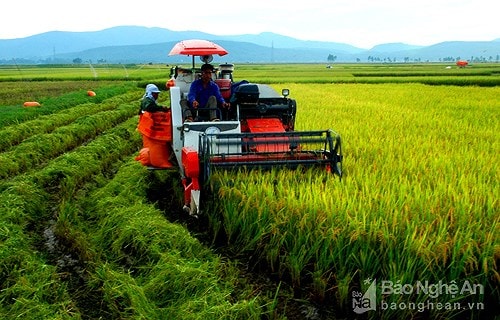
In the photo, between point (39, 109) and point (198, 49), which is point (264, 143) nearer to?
point (198, 49)

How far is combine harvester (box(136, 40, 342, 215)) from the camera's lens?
5.45 meters

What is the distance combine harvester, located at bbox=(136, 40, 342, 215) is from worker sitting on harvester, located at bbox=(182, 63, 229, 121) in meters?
0.11

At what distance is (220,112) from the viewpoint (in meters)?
6.79

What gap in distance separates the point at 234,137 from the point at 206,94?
1.48 m

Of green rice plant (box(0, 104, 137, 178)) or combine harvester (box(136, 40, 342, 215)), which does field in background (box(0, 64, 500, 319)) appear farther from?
green rice plant (box(0, 104, 137, 178))

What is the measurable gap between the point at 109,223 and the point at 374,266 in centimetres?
310

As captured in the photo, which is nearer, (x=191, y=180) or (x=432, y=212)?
(x=432, y=212)

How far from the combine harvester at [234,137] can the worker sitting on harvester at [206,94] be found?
11cm

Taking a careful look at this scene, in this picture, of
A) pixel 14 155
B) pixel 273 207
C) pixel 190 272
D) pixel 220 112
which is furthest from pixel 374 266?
pixel 14 155

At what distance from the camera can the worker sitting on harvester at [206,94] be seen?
6.67 m

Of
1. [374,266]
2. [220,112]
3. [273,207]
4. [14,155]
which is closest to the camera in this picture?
[374,266]

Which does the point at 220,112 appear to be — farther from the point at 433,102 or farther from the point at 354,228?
the point at 433,102

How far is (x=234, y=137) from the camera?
220 inches

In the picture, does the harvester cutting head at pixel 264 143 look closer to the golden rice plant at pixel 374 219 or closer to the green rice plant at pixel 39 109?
the golden rice plant at pixel 374 219
